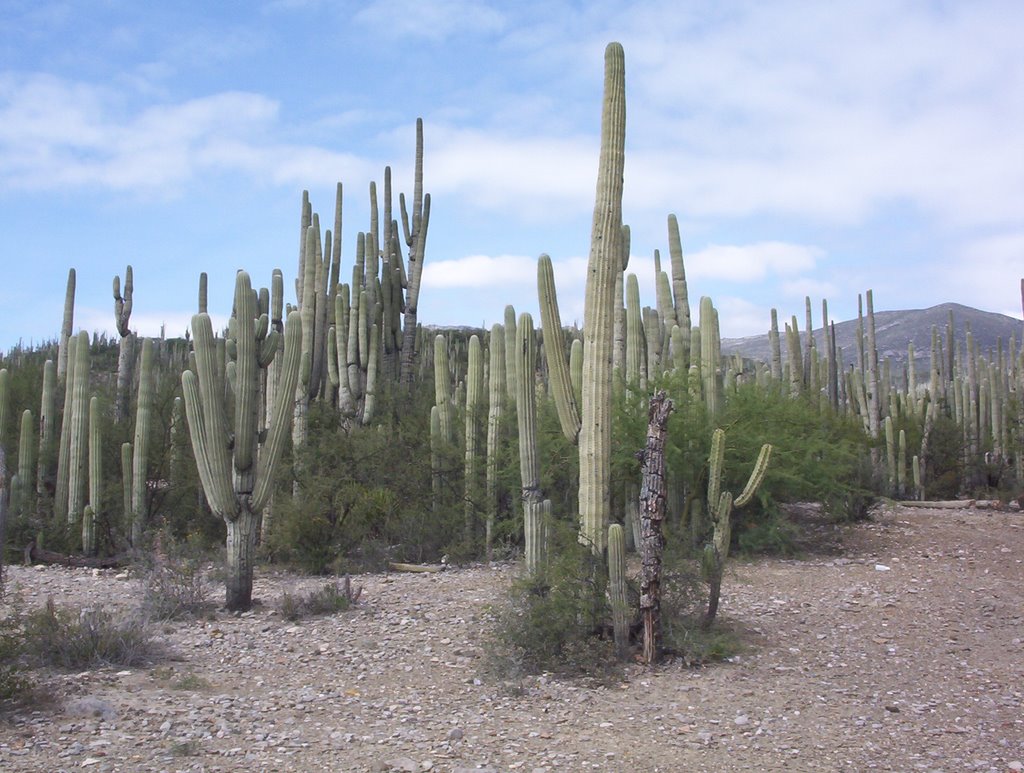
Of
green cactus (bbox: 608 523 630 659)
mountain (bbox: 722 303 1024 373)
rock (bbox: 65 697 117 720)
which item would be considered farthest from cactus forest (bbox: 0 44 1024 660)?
mountain (bbox: 722 303 1024 373)

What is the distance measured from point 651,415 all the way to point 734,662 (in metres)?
2.12

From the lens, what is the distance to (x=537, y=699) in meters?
7.21

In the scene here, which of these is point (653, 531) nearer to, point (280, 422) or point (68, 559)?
point (280, 422)

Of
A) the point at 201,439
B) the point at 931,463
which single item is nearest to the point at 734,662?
the point at 201,439

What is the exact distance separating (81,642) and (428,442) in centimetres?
773

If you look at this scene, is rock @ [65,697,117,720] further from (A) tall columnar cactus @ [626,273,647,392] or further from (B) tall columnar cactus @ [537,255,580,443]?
(A) tall columnar cactus @ [626,273,647,392]

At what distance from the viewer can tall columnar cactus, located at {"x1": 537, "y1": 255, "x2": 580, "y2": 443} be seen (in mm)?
8859

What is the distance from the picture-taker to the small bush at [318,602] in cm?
993

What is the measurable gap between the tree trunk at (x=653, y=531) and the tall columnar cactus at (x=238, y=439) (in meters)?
4.22

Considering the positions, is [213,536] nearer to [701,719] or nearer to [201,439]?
[201,439]

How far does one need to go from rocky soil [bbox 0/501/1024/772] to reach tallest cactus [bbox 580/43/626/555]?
1486 millimetres

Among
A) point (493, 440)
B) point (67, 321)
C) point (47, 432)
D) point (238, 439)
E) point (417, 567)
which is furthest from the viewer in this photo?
point (67, 321)

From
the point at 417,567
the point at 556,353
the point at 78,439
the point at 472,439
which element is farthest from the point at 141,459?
the point at 556,353

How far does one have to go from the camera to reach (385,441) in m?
15.2
